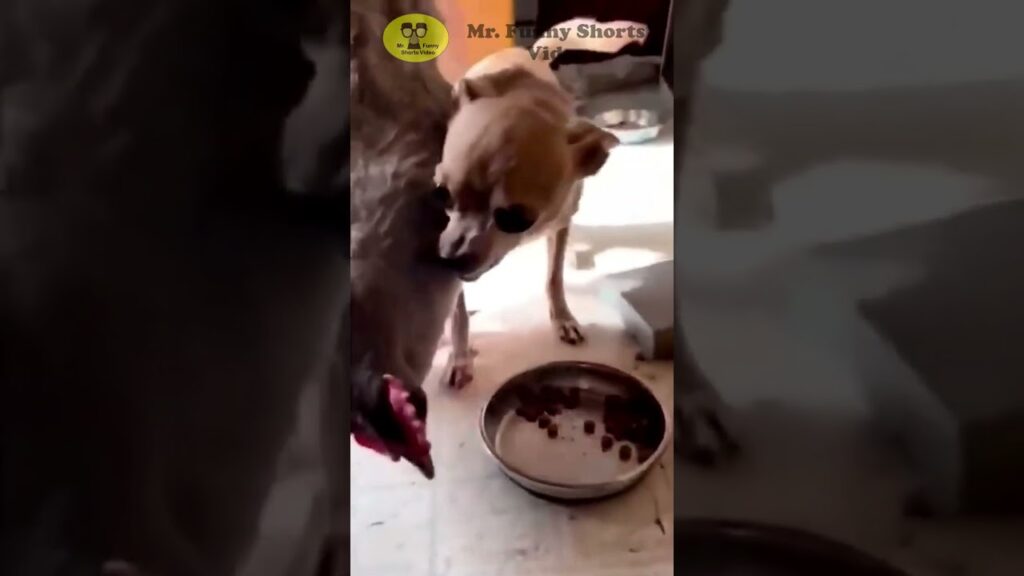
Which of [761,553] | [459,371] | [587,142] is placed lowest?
[761,553]

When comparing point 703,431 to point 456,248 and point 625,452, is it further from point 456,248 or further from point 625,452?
point 456,248

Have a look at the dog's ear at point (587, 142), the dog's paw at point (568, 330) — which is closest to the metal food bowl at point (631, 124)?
the dog's ear at point (587, 142)

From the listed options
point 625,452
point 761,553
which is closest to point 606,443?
point 625,452

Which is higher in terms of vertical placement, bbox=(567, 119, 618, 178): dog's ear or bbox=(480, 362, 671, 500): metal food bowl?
bbox=(567, 119, 618, 178): dog's ear

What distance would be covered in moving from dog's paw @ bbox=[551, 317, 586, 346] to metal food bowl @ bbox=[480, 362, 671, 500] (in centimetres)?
1

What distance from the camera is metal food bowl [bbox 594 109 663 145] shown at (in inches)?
20.1

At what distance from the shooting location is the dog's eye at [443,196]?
0.51m

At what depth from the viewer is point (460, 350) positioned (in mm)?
514

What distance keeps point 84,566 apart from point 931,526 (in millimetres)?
506

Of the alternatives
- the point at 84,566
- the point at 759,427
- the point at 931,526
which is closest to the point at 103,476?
the point at 84,566

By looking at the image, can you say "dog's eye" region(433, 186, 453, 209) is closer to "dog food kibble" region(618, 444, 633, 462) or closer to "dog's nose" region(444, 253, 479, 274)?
"dog's nose" region(444, 253, 479, 274)

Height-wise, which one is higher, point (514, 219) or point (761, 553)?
point (514, 219)

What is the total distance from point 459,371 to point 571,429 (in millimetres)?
72

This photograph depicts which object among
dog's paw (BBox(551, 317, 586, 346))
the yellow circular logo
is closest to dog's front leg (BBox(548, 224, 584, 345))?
dog's paw (BBox(551, 317, 586, 346))
